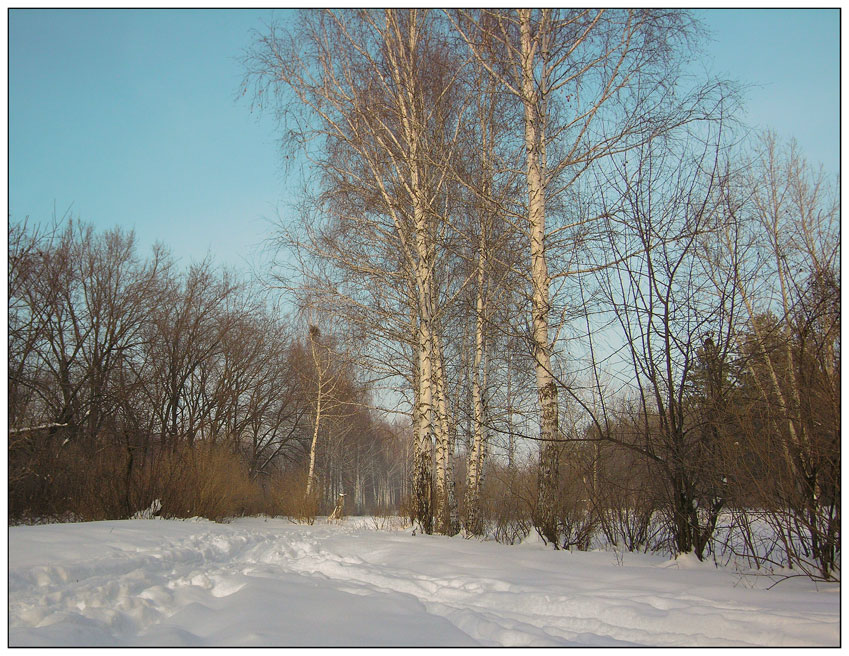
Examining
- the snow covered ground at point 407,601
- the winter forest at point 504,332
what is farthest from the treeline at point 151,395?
the snow covered ground at point 407,601

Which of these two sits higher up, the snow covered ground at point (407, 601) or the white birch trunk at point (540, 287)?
the white birch trunk at point (540, 287)

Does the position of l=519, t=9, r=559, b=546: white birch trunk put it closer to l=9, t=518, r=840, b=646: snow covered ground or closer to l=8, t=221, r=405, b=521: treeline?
l=9, t=518, r=840, b=646: snow covered ground

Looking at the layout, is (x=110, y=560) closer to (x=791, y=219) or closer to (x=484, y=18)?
(x=484, y=18)

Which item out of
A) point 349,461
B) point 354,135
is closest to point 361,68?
point 354,135

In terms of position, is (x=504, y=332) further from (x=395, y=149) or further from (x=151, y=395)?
(x=151, y=395)

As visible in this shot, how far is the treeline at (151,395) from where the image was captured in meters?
12.1

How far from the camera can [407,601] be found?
3.64 m

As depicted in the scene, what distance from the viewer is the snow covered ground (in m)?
2.74

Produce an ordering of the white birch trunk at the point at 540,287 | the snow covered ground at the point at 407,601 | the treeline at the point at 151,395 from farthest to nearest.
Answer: the treeline at the point at 151,395
the white birch trunk at the point at 540,287
the snow covered ground at the point at 407,601

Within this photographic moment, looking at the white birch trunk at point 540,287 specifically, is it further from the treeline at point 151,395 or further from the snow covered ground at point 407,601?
the treeline at point 151,395

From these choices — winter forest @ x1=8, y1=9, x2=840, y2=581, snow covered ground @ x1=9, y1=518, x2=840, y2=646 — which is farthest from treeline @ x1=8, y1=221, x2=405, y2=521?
snow covered ground @ x1=9, y1=518, x2=840, y2=646

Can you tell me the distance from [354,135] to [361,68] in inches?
40.9

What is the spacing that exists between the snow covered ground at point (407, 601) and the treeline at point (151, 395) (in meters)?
5.06

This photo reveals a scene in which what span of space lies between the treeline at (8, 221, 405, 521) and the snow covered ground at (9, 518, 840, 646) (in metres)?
5.06
